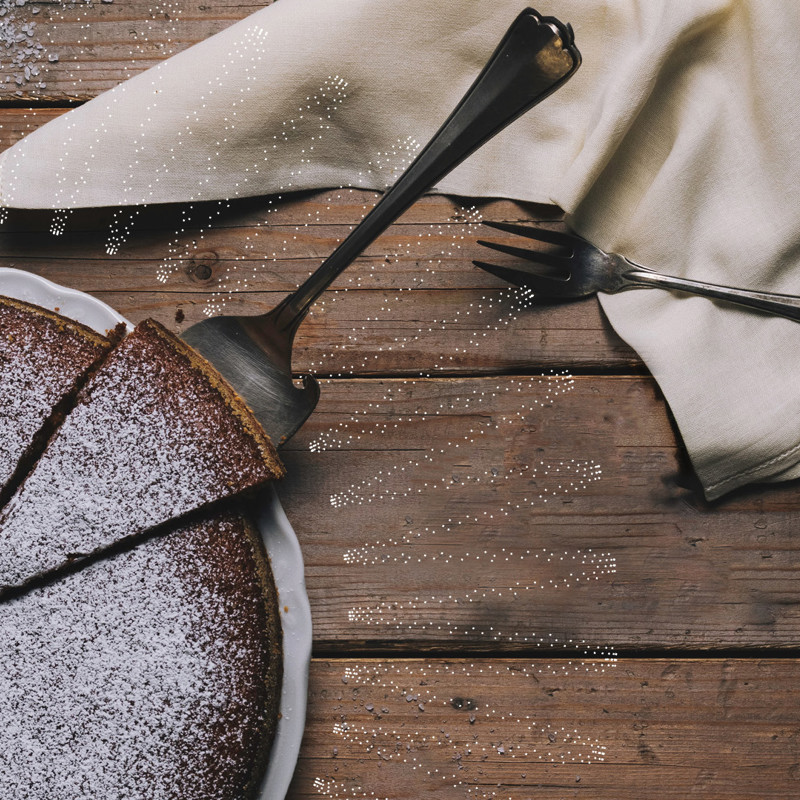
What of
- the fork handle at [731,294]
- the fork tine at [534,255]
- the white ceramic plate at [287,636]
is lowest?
the white ceramic plate at [287,636]

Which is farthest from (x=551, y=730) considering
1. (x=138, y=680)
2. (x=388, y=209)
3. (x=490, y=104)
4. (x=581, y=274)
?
(x=490, y=104)

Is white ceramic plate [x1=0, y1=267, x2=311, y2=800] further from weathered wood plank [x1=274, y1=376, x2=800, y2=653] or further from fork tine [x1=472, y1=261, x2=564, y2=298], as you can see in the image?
fork tine [x1=472, y1=261, x2=564, y2=298]

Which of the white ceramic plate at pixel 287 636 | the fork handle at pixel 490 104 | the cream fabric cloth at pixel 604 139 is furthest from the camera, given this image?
the cream fabric cloth at pixel 604 139

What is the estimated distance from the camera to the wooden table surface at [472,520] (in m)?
1.22

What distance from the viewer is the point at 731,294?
3.93ft

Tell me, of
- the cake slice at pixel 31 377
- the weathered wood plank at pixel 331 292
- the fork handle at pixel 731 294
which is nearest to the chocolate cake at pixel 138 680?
the cake slice at pixel 31 377

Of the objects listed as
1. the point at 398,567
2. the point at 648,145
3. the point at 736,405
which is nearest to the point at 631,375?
the point at 736,405

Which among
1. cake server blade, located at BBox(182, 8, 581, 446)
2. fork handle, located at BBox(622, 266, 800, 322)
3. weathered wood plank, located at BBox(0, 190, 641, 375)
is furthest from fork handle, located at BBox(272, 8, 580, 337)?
fork handle, located at BBox(622, 266, 800, 322)

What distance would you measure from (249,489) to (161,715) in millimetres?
334

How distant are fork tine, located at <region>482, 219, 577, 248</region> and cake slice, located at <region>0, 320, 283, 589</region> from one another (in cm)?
55

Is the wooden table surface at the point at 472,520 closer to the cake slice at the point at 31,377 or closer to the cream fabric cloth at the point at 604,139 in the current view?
the cream fabric cloth at the point at 604,139

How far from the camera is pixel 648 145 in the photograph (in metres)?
1.24

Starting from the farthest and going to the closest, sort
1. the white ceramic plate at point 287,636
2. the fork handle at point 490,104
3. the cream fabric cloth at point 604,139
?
the cream fabric cloth at point 604,139 < the white ceramic plate at point 287,636 < the fork handle at point 490,104

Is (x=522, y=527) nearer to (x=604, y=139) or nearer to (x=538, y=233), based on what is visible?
(x=538, y=233)
